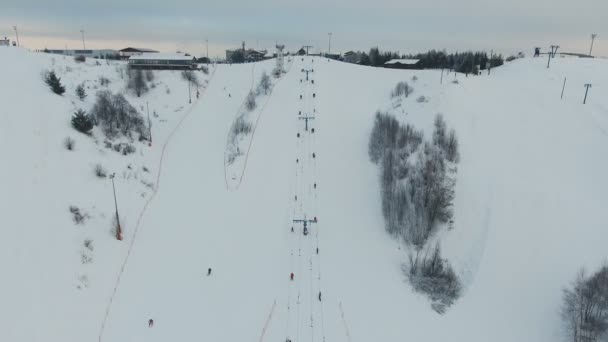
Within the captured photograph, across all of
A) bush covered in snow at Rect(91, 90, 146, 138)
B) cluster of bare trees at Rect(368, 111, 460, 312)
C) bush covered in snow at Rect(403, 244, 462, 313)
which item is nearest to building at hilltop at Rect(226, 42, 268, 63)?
bush covered in snow at Rect(91, 90, 146, 138)

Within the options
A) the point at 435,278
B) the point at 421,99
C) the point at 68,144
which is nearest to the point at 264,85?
the point at 421,99

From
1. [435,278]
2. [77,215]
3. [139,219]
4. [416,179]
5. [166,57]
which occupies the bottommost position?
[435,278]

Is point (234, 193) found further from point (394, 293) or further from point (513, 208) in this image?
point (513, 208)

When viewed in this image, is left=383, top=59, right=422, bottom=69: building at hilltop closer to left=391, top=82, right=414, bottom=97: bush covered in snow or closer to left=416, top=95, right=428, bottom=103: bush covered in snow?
left=391, top=82, right=414, bottom=97: bush covered in snow

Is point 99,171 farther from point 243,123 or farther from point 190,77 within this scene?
point 190,77

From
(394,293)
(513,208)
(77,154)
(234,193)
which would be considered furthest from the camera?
(234,193)

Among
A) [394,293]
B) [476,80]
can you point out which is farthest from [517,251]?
[476,80]

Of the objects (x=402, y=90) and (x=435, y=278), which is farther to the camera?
(x=402, y=90)
